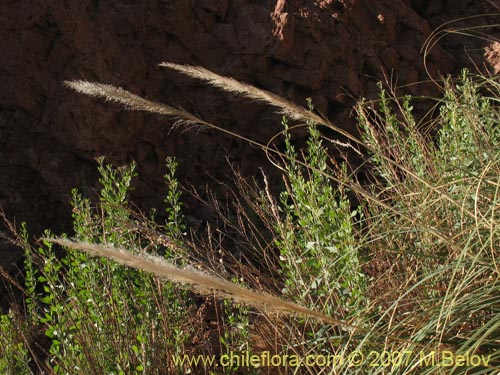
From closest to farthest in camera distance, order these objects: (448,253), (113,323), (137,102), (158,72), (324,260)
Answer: (137,102) < (448,253) < (324,260) < (113,323) < (158,72)

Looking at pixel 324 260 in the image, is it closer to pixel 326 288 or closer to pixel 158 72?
pixel 326 288

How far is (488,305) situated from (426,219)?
0.62m

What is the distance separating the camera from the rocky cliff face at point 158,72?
4.91m

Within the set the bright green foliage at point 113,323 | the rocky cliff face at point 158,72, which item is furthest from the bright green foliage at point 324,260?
the rocky cliff face at point 158,72

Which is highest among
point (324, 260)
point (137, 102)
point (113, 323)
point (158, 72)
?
point (137, 102)

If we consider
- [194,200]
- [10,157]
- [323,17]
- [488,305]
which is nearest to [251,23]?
[323,17]

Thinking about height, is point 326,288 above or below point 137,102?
below

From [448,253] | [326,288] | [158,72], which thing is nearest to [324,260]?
[326,288]

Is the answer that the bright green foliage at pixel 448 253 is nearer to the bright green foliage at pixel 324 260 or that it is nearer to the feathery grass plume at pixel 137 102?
the bright green foliage at pixel 324 260

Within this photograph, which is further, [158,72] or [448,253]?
[158,72]

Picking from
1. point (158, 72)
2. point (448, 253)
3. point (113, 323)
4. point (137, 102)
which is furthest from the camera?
point (158, 72)

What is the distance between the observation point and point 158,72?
5.22m

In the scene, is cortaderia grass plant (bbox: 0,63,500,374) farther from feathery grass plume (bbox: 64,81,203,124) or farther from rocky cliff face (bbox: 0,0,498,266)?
rocky cliff face (bbox: 0,0,498,266)

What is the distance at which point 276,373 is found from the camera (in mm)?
2785
